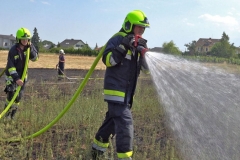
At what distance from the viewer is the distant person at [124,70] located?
146 inches

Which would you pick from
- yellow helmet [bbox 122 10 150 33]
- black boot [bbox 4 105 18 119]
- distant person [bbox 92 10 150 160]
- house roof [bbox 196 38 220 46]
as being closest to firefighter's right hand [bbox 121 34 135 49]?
distant person [bbox 92 10 150 160]

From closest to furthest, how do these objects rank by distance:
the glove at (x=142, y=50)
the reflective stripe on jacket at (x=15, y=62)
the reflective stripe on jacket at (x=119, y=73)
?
the glove at (x=142, y=50), the reflective stripe on jacket at (x=119, y=73), the reflective stripe on jacket at (x=15, y=62)

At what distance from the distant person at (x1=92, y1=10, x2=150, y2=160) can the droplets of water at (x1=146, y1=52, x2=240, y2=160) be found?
210 millimetres

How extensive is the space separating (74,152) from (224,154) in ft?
6.14

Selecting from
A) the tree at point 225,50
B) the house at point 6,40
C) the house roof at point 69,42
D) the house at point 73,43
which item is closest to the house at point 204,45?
the tree at point 225,50

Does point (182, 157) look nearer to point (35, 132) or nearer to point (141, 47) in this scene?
point (141, 47)

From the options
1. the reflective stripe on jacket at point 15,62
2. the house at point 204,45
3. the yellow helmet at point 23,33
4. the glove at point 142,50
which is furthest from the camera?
the house at point 204,45

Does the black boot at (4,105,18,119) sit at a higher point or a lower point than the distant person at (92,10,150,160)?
lower

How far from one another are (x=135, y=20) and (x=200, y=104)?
1.21 meters

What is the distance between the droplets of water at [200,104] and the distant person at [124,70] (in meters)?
0.21

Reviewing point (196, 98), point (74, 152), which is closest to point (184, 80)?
point (196, 98)

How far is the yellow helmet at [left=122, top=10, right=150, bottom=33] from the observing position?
381 cm

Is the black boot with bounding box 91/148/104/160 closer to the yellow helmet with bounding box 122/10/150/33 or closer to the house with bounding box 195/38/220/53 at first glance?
the yellow helmet with bounding box 122/10/150/33

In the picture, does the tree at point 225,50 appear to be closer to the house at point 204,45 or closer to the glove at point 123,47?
the house at point 204,45
